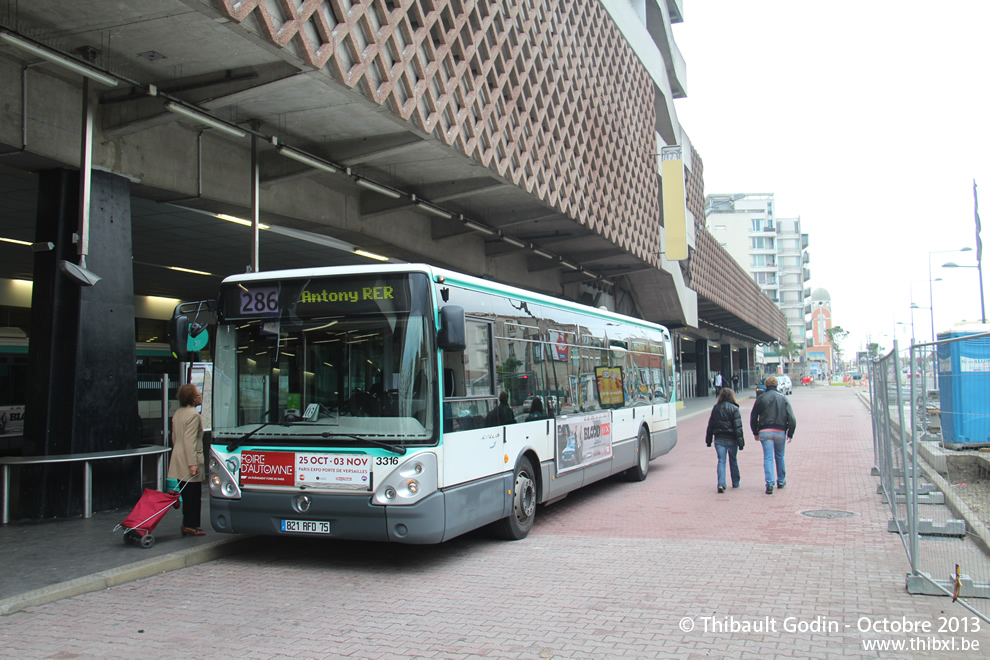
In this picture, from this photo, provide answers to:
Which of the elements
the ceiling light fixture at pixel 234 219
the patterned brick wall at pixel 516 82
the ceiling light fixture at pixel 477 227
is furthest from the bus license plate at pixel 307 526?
the ceiling light fixture at pixel 477 227

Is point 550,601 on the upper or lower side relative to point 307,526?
lower

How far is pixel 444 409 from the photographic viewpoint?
7.46 metres

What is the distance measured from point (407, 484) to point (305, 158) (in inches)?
265

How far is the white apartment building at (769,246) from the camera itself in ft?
384

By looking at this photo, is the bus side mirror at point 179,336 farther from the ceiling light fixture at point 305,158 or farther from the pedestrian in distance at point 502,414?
the ceiling light fixture at point 305,158

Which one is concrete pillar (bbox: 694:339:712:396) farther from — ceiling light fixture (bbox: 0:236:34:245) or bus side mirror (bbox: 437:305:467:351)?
bus side mirror (bbox: 437:305:467:351)

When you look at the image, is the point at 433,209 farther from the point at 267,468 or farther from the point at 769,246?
the point at 769,246

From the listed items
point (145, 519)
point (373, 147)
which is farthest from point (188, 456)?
point (373, 147)

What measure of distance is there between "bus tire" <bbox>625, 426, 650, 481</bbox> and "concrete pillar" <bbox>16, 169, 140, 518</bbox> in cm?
803

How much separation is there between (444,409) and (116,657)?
3.38 meters

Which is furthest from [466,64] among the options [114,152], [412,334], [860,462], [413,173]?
[860,462]

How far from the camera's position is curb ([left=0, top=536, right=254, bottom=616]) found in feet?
20.7

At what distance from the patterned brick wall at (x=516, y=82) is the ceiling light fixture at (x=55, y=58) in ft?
5.69

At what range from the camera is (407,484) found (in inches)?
283
